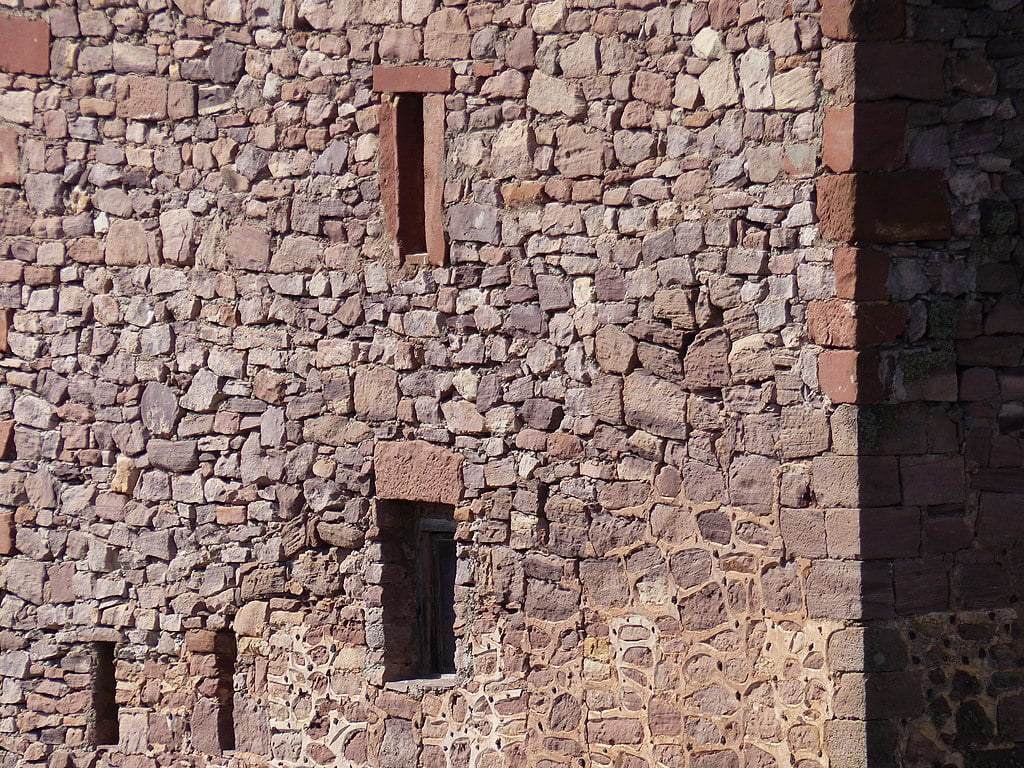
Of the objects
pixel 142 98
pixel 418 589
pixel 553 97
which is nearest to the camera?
pixel 553 97

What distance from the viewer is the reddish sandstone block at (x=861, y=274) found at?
24.0 feet

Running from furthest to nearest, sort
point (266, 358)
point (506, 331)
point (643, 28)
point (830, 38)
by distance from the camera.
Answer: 1. point (266, 358)
2. point (506, 331)
3. point (643, 28)
4. point (830, 38)

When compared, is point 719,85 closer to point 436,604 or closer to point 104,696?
point 436,604

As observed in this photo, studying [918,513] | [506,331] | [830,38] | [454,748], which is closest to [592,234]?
[506,331]

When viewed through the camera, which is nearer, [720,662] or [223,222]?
[720,662]

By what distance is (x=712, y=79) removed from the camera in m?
7.75

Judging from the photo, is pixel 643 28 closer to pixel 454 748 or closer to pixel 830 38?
pixel 830 38

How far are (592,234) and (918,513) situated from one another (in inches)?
77.8

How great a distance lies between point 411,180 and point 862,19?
2538mm

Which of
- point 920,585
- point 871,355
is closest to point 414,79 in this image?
point 871,355

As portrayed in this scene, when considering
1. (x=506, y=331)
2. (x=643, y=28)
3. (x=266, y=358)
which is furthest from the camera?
(x=266, y=358)

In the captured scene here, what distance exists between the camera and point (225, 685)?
9531 millimetres

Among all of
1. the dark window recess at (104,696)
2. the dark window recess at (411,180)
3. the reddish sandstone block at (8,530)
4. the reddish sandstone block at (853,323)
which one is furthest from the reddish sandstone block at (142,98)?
the reddish sandstone block at (853,323)

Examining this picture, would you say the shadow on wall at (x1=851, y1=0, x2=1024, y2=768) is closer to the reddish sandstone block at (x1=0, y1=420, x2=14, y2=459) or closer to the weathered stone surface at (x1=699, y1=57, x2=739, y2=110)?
the weathered stone surface at (x1=699, y1=57, x2=739, y2=110)
